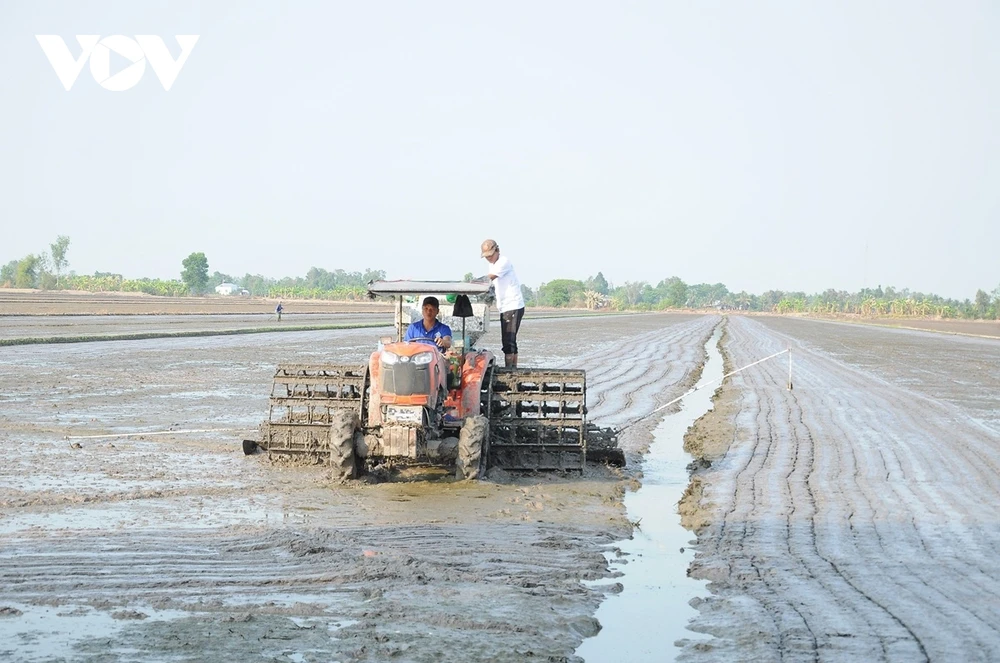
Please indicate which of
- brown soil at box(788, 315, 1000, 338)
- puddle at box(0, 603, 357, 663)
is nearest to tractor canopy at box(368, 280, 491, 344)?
puddle at box(0, 603, 357, 663)

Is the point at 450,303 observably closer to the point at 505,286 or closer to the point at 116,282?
the point at 505,286

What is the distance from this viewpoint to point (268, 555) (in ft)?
25.2

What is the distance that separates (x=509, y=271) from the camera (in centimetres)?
1184

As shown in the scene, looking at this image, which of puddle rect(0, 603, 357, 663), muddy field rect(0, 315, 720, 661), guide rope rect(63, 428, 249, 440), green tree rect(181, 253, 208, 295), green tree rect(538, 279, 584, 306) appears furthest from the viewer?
green tree rect(538, 279, 584, 306)

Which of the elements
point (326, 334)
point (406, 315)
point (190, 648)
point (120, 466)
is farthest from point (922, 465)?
point (326, 334)

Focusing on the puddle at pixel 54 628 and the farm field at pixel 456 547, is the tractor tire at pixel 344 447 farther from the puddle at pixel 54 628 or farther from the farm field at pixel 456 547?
the puddle at pixel 54 628

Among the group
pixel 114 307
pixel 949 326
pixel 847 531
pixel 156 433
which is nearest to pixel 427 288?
pixel 847 531

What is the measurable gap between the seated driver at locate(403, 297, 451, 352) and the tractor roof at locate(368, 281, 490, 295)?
0.15 meters

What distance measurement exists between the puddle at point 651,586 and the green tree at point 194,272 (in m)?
165

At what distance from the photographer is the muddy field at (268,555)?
231 inches

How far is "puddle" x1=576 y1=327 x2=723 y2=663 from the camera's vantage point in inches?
243

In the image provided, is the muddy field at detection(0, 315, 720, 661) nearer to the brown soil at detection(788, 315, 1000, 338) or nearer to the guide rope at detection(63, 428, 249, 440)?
the guide rope at detection(63, 428, 249, 440)

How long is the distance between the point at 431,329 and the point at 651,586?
450cm

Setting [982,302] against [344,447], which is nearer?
[344,447]
